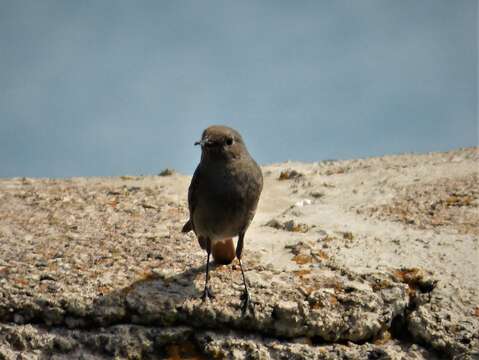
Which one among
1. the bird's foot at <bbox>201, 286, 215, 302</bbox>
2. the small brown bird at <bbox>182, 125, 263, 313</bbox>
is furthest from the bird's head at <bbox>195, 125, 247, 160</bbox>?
the bird's foot at <bbox>201, 286, 215, 302</bbox>

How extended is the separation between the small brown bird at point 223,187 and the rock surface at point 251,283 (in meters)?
0.39

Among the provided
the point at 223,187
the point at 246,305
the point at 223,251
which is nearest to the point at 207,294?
the point at 246,305

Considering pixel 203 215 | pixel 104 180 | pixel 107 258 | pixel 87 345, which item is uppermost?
pixel 104 180

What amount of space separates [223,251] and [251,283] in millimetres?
642

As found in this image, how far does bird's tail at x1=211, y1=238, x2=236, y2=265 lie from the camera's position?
213 inches

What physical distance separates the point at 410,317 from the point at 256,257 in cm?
153

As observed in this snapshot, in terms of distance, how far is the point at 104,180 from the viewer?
8805mm

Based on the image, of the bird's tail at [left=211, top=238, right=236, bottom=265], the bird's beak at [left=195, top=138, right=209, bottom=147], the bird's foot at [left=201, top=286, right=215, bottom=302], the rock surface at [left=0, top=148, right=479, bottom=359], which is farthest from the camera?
the bird's tail at [left=211, top=238, right=236, bottom=265]

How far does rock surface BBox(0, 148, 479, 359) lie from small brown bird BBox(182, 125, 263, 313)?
0.39 meters

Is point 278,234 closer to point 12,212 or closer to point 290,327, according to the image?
point 290,327

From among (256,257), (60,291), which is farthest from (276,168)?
(60,291)

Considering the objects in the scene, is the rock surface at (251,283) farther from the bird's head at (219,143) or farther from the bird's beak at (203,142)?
the bird's beak at (203,142)

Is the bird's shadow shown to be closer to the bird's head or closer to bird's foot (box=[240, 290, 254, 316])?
bird's foot (box=[240, 290, 254, 316])

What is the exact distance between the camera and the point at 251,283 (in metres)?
4.84
